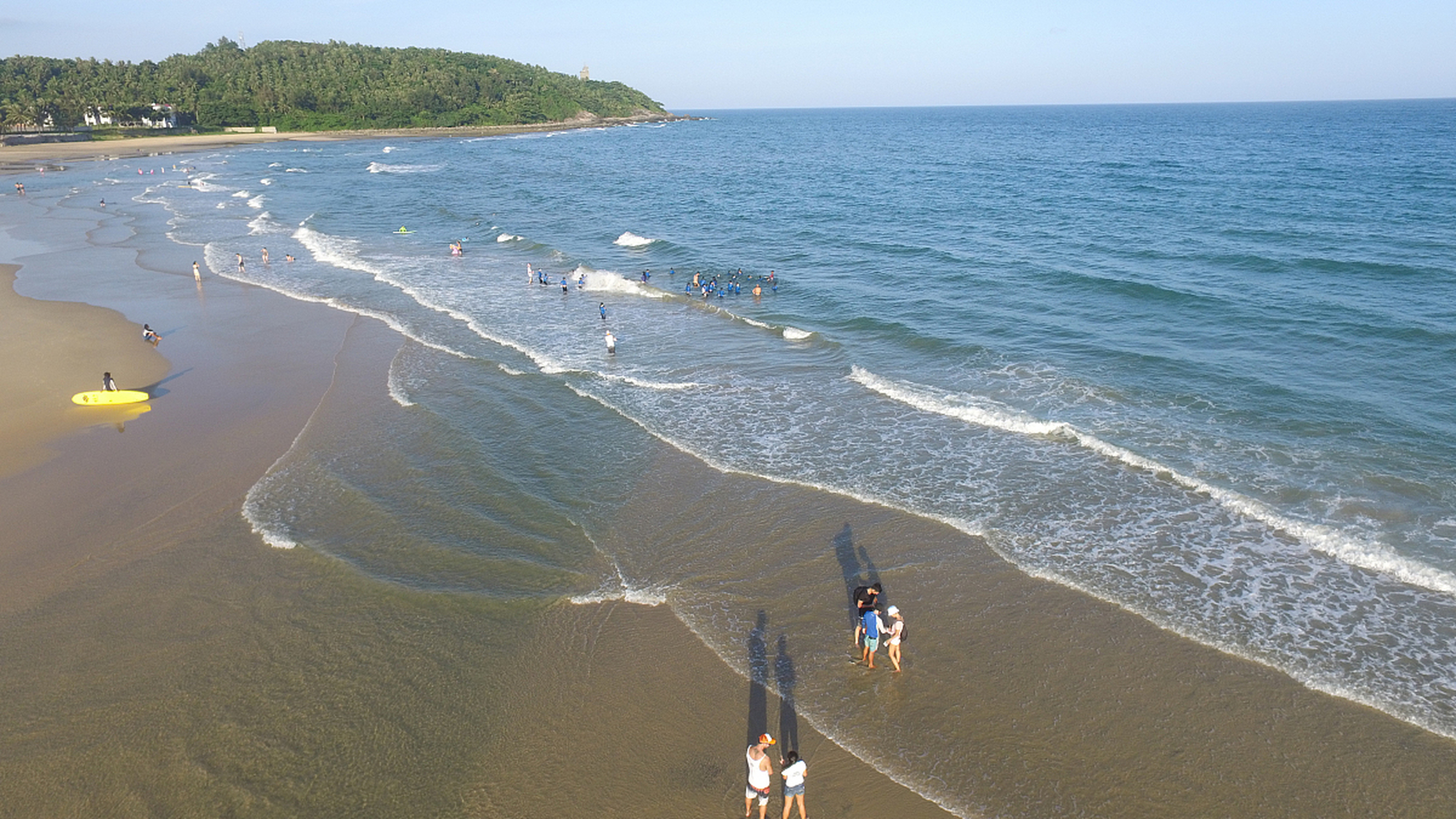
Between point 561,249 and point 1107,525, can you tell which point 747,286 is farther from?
point 1107,525

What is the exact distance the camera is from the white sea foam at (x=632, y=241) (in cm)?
4819

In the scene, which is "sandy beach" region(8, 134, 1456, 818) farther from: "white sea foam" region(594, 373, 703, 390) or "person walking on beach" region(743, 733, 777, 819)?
"white sea foam" region(594, 373, 703, 390)

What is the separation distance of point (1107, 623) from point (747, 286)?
25.9m

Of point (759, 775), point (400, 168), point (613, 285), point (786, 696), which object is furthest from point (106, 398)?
point (400, 168)

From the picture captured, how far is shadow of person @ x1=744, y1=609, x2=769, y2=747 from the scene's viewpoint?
38.2ft

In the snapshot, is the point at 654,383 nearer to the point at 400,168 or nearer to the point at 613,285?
the point at 613,285

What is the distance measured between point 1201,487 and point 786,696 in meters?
11.4

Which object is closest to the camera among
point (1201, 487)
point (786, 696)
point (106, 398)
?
point (786, 696)

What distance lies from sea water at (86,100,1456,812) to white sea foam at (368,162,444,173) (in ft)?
106

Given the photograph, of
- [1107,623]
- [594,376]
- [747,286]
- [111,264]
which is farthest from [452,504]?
[111,264]

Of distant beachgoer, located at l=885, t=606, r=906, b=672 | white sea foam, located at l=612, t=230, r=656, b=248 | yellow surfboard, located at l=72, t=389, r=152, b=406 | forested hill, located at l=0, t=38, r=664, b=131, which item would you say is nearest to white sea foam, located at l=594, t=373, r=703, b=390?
yellow surfboard, located at l=72, t=389, r=152, b=406

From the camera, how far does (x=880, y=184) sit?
7262 cm

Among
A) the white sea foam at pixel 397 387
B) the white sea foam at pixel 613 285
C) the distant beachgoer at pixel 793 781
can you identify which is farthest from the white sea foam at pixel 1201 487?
the white sea foam at pixel 613 285

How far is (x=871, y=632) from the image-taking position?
12.5 metres
